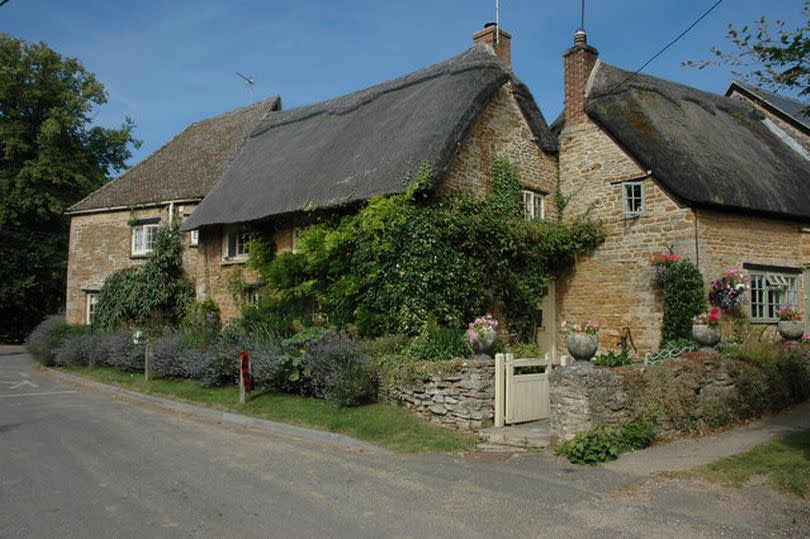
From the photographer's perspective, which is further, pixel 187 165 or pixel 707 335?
pixel 187 165

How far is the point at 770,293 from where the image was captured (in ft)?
52.1

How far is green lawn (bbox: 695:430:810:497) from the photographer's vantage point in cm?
696

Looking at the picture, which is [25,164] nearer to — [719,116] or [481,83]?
[481,83]

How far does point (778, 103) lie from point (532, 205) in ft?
35.6

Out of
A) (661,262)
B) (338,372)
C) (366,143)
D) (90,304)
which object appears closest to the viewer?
(338,372)

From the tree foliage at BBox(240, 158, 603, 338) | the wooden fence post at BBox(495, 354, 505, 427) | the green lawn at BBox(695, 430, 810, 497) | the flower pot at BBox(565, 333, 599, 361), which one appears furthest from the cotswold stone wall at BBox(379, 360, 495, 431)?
the green lawn at BBox(695, 430, 810, 497)

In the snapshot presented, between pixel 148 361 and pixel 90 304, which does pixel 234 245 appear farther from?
pixel 90 304

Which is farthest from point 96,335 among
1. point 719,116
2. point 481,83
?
point 719,116

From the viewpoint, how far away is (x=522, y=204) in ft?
54.1

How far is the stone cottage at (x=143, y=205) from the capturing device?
23.2 meters

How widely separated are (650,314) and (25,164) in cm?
3166

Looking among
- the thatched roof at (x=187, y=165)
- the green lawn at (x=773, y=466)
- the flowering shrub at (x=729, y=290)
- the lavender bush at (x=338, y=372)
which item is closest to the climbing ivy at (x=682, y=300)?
the flowering shrub at (x=729, y=290)

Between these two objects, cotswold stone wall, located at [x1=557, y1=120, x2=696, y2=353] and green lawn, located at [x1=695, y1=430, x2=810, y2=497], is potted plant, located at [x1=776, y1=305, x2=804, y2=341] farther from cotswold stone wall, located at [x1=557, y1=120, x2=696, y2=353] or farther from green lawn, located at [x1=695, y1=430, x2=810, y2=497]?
green lawn, located at [x1=695, y1=430, x2=810, y2=497]

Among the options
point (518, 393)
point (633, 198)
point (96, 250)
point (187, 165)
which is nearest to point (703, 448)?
point (518, 393)
